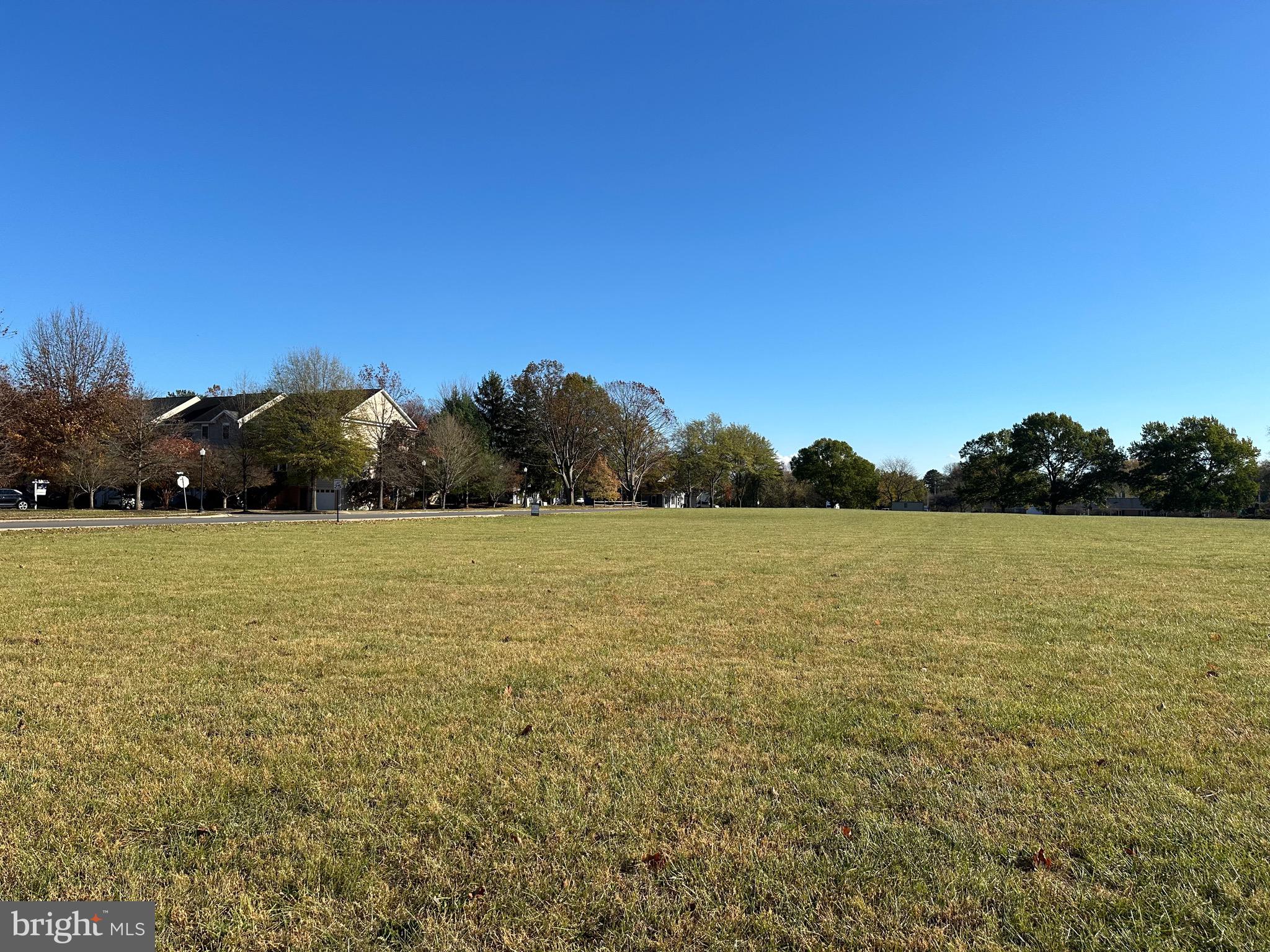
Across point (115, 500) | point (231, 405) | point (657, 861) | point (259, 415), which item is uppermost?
point (231, 405)

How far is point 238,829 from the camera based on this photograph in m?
2.78

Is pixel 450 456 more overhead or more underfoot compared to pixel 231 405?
more underfoot

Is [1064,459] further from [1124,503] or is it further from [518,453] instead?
[518,453]

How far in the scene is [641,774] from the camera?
131 inches

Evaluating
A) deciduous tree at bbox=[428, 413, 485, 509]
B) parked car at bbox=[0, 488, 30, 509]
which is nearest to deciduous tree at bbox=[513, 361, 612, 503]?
deciduous tree at bbox=[428, 413, 485, 509]

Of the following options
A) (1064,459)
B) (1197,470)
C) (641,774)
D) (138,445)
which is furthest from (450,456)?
(1197,470)

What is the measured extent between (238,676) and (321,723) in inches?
56.5

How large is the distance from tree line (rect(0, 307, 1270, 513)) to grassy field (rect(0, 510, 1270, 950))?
3325 centimetres

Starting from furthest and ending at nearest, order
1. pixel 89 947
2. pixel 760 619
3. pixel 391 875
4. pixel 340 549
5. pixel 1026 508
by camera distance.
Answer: pixel 1026 508 → pixel 340 549 → pixel 760 619 → pixel 391 875 → pixel 89 947

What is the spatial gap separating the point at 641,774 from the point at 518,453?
211 feet

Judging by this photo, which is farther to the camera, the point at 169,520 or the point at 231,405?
the point at 231,405

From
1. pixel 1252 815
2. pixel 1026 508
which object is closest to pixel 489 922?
pixel 1252 815

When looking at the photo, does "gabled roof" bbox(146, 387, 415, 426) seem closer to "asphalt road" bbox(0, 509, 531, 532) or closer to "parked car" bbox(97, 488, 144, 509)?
"parked car" bbox(97, 488, 144, 509)

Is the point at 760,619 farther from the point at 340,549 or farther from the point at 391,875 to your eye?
the point at 340,549
